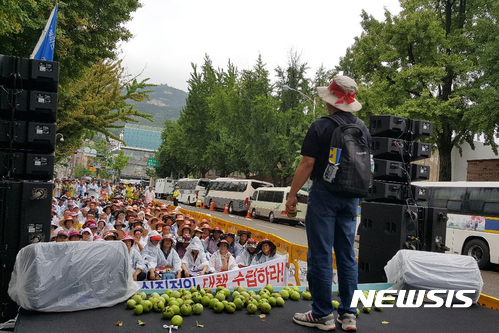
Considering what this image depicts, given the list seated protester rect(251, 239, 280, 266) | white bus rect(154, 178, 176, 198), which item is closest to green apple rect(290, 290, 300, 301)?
seated protester rect(251, 239, 280, 266)

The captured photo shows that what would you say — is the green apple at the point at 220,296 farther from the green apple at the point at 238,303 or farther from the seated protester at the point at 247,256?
the seated protester at the point at 247,256

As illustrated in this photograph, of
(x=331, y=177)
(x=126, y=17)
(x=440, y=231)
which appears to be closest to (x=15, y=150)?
(x=331, y=177)

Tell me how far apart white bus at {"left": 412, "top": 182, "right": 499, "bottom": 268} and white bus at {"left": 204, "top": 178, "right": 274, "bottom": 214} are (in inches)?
855

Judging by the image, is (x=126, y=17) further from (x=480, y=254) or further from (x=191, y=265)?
(x=480, y=254)

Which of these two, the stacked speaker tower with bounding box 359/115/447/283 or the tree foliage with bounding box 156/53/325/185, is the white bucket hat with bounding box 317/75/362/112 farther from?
the tree foliage with bounding box 156/53/325/185

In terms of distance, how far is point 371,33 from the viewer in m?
27.7

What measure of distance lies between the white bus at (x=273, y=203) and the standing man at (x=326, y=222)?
2459cm

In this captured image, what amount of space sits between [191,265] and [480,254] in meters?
10.6

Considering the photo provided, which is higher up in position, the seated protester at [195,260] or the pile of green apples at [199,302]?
the pile of green apples at [199,302]

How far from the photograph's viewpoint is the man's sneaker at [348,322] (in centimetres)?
353

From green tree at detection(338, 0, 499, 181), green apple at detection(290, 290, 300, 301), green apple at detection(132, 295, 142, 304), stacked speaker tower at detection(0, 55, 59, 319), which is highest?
green tree at detection(338, 0, 499, 181)

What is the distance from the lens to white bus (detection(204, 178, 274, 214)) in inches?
1464

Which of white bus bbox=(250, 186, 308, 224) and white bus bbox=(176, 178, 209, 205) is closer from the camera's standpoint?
white bus bbox=(250, 186, 308, 224)

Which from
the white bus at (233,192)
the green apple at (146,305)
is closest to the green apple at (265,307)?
the green apple at (146,305)
